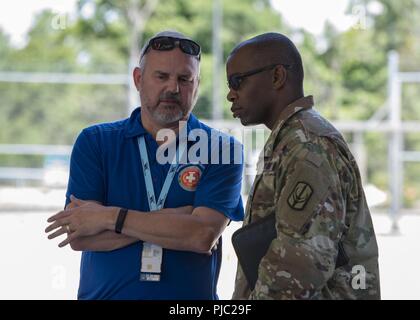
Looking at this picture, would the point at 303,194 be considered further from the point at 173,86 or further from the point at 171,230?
the point at 173,86

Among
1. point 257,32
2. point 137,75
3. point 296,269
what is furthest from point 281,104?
point 257,32

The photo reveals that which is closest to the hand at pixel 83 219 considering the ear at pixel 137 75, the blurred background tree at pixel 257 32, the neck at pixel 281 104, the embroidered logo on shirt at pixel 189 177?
the embroidered logo on shirt at pixel 189 177

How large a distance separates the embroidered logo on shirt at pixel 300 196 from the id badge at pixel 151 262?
824 mm

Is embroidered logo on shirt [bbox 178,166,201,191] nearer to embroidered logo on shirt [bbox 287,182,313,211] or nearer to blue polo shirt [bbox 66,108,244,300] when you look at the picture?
blue polo shirt [bbox 66,108,244,300]

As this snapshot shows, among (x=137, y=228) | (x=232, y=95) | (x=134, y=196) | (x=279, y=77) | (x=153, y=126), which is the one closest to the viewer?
(x=279, y=77)

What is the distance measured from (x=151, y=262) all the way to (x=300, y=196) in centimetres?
87

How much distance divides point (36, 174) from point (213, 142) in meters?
13.0

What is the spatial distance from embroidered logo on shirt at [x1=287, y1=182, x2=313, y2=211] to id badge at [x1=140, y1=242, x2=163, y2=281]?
32.4 inches

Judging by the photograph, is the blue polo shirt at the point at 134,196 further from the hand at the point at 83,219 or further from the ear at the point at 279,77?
the ear at the point at 279,77

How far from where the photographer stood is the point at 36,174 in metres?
15.4

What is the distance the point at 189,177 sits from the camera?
2.82 m

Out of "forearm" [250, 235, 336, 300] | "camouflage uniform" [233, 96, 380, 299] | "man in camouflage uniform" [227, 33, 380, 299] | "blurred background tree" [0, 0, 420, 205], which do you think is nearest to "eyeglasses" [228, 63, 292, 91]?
"man in camouflage uniform" [227, 33, 380, 299]

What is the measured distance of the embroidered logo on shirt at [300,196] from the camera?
6.49 ft
